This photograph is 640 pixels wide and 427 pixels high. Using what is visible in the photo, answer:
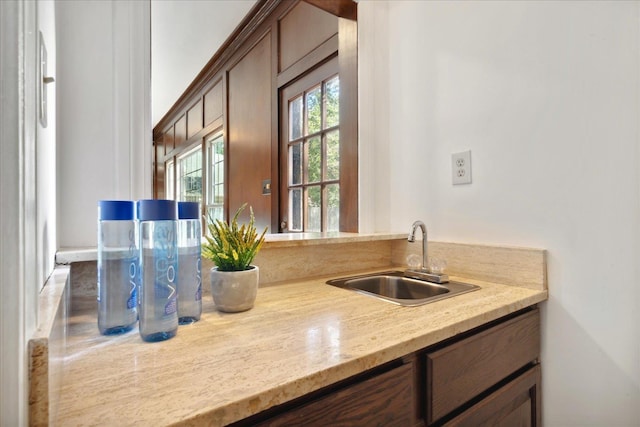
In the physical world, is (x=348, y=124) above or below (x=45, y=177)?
above

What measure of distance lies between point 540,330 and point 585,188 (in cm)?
45

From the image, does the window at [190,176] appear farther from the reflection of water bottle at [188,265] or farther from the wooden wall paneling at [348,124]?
the reflection of water bottle at [188,265]

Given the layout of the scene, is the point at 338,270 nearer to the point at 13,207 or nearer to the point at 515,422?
the point at 515,422

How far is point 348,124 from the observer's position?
157 centimetres

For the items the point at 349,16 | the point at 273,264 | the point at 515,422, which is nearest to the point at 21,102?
the point at 273,264

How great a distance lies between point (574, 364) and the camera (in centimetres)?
95

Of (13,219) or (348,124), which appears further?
(348,124)

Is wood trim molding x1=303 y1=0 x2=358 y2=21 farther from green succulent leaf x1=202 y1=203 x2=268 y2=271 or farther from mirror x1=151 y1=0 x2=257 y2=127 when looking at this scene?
green succulent leaf x1=202 y1=203 x2=268 y2=271

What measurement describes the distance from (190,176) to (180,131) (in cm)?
68

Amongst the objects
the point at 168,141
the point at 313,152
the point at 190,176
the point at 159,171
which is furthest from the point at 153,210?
the point at 159,171

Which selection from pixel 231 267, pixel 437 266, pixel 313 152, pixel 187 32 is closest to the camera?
pixel 231 267

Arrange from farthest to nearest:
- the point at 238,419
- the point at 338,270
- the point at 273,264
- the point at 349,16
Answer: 1. the point at 349,16
2. the point at 338,270
3. the point at 273,264
4. the point at 238,419

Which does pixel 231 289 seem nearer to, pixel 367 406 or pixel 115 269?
pixel 115 269

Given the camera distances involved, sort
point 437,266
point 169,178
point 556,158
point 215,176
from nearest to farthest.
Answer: point 556,158 → point 437,266 → point 215,176 → point 169,178
